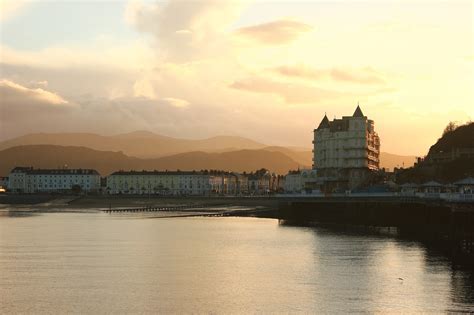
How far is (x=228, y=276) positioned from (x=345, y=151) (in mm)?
117650

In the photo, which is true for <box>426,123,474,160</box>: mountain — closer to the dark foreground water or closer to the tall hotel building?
the tall hotel building

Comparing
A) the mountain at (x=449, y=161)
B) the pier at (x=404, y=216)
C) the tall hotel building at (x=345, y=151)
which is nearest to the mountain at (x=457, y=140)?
the mountain at (x=449, y=161)

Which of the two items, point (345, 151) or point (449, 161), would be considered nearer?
point (449, 161)

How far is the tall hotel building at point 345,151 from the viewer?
6590 inches

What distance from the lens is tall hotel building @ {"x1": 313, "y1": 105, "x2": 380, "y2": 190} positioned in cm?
16738

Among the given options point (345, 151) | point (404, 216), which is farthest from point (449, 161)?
point (404, 216)

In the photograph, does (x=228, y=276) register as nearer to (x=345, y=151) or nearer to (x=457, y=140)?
(x=345, y=151)

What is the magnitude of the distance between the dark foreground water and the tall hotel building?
8052 centimetres

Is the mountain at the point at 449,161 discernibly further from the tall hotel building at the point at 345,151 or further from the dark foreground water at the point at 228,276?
the dark foreground water at the point at 228,276

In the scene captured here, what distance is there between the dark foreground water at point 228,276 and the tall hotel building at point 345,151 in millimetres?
80516

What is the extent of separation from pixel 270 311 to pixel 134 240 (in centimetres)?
4561

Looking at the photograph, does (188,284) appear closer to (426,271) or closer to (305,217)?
(426,271)

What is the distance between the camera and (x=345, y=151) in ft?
557

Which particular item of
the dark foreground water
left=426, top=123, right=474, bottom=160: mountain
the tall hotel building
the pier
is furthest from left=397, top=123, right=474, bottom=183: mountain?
the dark foreground water
